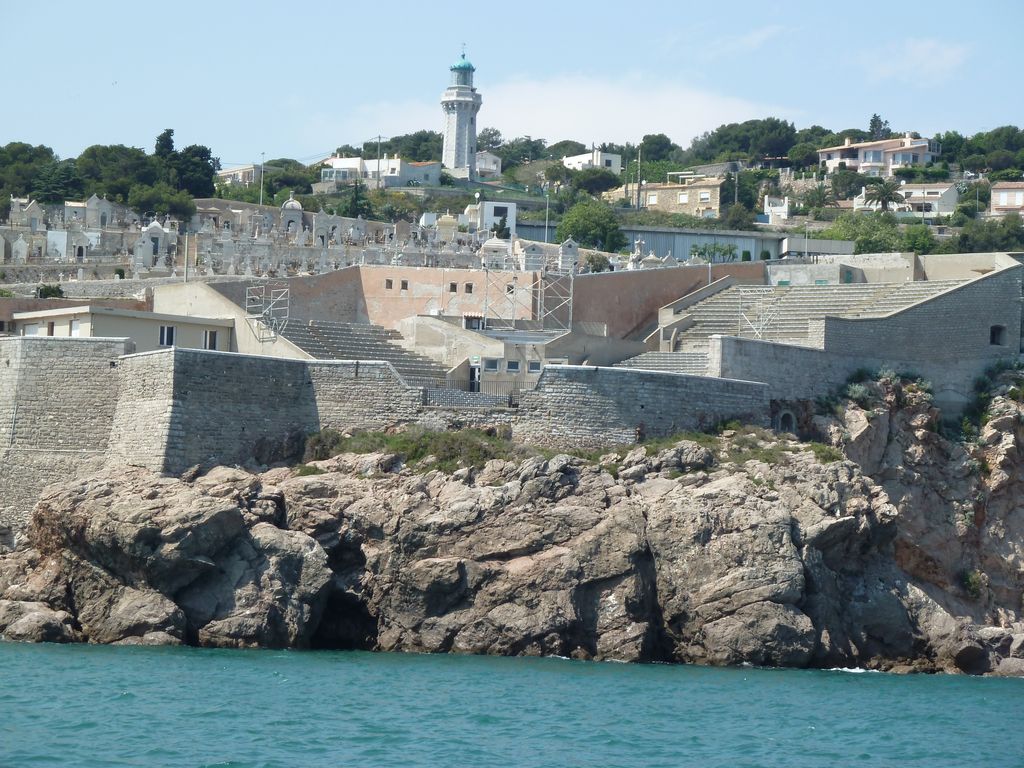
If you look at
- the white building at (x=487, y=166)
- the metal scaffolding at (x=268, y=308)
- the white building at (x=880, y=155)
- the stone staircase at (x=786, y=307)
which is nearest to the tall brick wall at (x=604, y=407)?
the stone staircase at (x=786, y=307)

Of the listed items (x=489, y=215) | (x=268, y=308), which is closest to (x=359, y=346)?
(x=268, y=308)

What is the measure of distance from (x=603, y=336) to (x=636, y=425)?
705 cm

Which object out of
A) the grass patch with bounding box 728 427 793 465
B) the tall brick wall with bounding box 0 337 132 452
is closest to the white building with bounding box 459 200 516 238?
the grass patch with bounding box 728 427 793 465

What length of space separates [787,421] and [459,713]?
43.9ft

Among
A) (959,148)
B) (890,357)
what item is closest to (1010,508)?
(890,357)

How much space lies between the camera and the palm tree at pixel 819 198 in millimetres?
90062

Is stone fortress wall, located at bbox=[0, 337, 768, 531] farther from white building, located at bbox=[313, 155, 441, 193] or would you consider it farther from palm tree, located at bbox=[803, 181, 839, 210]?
white building, located at bbox=[313, 155, 441, 193]

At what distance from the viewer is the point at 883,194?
86.2 meters

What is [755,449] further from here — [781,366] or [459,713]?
[459,713]

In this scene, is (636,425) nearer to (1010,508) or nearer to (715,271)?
(1010,508)

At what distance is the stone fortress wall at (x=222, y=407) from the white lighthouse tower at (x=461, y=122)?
6197 centimetres

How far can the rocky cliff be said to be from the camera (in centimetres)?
3197

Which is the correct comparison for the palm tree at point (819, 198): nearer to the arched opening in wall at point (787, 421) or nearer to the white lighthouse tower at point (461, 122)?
the white lighthouse tower at point (461, 122)

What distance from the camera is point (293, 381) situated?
36.2m
